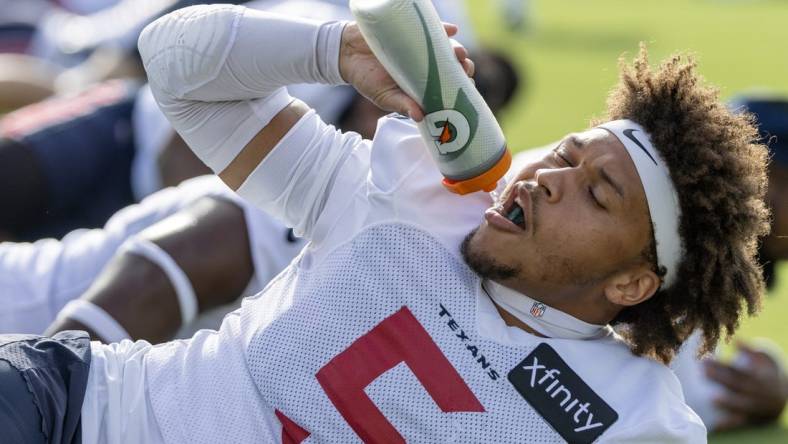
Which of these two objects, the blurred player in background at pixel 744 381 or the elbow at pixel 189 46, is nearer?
the elbow at pixel 189 46

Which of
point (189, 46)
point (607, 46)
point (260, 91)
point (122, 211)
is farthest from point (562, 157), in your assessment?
point (607, 46)

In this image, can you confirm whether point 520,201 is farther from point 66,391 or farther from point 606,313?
point 66,391

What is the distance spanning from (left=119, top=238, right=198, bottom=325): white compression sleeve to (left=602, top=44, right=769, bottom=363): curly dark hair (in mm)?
1257

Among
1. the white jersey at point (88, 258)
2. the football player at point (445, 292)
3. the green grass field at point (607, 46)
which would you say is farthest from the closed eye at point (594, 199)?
the green grass field at point (607, 46)

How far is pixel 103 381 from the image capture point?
Answer: 2645 millimetres

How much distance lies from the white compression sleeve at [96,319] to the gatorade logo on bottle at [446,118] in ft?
3.88

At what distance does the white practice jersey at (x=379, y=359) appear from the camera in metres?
2.47

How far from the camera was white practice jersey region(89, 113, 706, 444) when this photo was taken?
8.11 feet

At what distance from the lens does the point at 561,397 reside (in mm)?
2467

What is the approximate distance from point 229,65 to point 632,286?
3.17 ft

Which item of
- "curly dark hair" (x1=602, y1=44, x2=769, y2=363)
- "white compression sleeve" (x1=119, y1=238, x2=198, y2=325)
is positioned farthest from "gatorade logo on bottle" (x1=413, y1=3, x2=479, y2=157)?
"white compression sleeve" (x1=119, y1=238, x2=198, y2=325)

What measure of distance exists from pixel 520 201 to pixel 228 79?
67 cm

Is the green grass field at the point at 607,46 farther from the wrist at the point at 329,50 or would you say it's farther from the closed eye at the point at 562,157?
the wrist at the point at 329,50

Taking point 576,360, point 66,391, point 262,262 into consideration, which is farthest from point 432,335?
point 262,262
